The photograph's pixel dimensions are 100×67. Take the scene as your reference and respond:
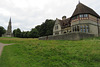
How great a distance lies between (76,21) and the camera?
2650 centimetres

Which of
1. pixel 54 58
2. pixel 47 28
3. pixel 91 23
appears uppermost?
pixel 47 28

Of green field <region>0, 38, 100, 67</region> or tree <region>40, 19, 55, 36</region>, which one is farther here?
tree <region>40, 19, 55, 36</region>

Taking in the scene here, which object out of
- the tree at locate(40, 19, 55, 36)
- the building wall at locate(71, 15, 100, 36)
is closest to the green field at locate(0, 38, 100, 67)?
the building wall at locate(71, 15, 100, 36)

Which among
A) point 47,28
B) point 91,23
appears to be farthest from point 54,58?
point 47,28

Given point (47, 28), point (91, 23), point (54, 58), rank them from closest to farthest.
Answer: point (54, 58) → point (91, 23) → point (47, 28)

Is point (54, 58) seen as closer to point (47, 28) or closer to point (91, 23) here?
point (91, 23)

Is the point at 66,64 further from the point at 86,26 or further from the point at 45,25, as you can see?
the point at 45,25

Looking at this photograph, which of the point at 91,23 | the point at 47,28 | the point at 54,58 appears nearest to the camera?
the point at 54,58

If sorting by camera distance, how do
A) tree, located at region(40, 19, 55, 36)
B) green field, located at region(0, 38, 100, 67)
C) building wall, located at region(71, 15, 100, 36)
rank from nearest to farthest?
1. green field, located at region(0, 38, 100, 67)
2. building wall, located at region(71, 15, 100, 36)
3. tree, located at region(40, 19, 55, 36)

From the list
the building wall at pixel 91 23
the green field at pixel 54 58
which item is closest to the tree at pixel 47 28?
the building wall at pixel 91 23

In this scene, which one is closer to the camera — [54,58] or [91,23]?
[54,58]

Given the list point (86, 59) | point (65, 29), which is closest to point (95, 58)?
point (86, 59)

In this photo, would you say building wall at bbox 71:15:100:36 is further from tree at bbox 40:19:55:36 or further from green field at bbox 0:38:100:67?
tree at bbox 40:19:55:36

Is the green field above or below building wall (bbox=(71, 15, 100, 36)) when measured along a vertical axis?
below
